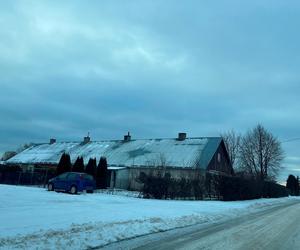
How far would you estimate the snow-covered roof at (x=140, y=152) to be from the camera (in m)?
46.9

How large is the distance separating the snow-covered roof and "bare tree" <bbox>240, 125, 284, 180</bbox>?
2152cm

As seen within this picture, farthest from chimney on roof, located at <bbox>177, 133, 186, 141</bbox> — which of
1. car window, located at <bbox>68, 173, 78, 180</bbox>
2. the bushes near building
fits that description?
car window, located at <bbox>68, 173, 78, 180</bbox>

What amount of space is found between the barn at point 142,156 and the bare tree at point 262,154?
634 inches

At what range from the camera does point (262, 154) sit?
70312 mm

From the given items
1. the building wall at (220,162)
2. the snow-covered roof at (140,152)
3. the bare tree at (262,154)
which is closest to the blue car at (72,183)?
the snow-covered roof at (140,152)

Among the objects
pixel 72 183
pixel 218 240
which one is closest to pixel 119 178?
pixel 72 183

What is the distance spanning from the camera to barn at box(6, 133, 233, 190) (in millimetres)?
45594

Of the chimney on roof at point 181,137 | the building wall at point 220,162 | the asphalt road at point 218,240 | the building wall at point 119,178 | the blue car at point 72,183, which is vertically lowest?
the asphalt road at point 218,240

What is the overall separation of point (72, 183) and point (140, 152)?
886 inches

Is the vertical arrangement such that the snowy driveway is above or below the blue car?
below

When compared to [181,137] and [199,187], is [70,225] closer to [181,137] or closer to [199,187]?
[199,187]

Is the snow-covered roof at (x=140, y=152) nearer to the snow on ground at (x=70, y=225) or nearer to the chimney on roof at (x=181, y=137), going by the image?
the chimney on roof at (x=181, y=137)

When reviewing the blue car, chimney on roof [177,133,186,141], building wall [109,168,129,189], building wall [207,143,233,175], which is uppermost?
chimney on roof [177,133,186,141]

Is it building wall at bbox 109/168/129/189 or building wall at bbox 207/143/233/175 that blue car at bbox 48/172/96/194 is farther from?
building wall at bbox 207/143/233/175
